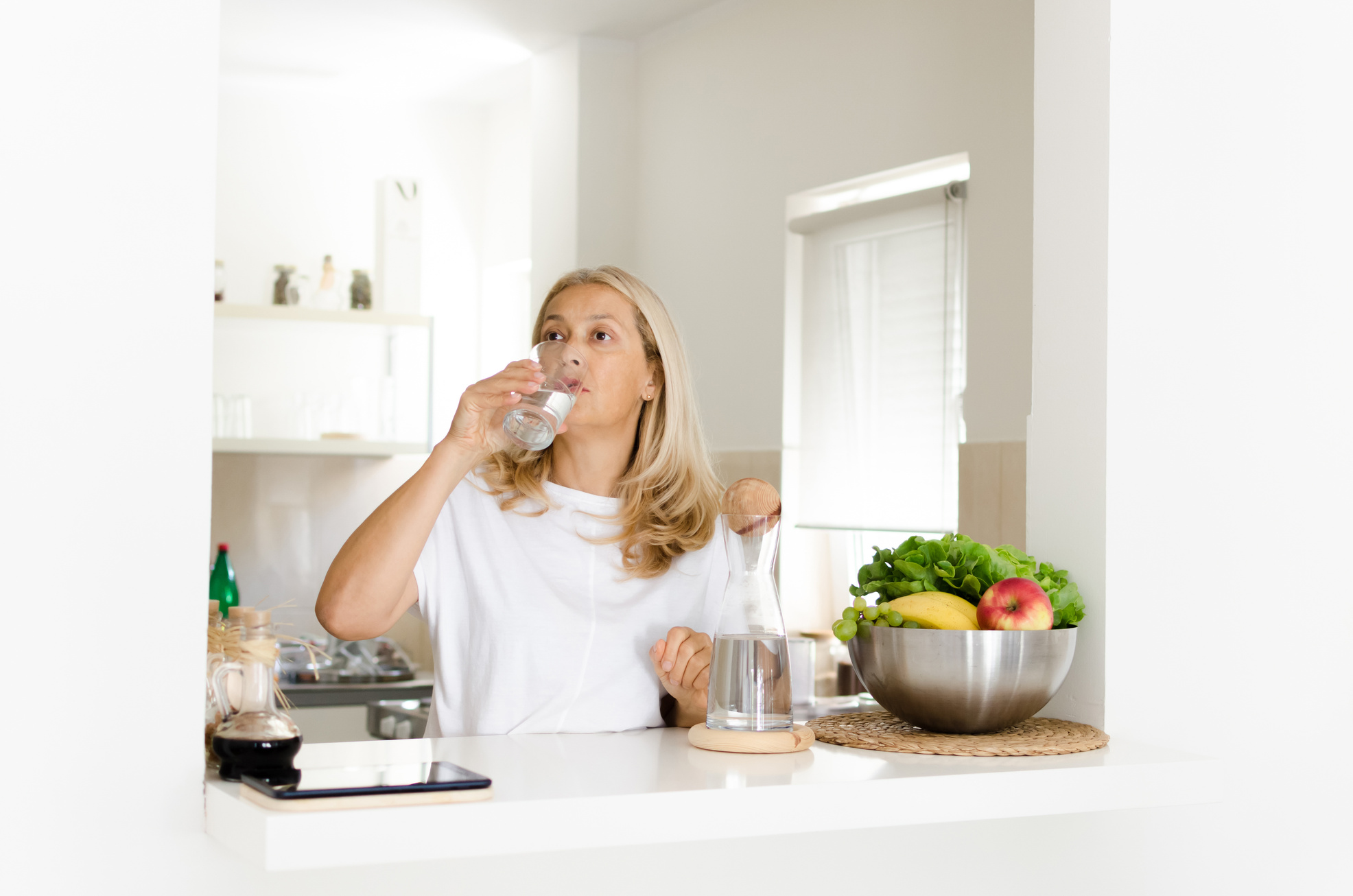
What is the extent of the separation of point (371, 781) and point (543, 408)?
51cm

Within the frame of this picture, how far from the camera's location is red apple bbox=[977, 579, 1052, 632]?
1470mm

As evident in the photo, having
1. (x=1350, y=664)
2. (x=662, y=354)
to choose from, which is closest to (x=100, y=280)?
(x=662, y=354)

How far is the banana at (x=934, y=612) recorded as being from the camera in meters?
1.49

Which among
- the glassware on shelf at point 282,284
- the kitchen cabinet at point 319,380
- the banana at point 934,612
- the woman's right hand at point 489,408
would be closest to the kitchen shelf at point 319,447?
the kitchen cabinet at point 319,380

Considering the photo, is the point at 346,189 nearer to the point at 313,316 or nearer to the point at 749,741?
the point at 313,316

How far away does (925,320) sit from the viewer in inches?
127

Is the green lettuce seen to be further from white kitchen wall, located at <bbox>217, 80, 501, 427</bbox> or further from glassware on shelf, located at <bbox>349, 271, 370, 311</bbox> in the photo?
white kitchen wall, located at <bbox>217, 80, 501, 427</bbox>

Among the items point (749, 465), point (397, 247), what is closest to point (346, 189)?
point (397, 247)

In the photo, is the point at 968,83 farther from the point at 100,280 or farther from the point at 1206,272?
the point at 100,280

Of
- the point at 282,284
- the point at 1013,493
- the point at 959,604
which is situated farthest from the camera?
the point at 282,284

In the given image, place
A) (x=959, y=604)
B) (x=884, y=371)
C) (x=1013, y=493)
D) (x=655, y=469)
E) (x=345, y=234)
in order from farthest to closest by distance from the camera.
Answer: (x=345, y=234), (x=884, y=371), (x=1013, y=493), (x=655, y=469), (x=959, y=604)

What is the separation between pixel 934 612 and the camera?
1.50 meters

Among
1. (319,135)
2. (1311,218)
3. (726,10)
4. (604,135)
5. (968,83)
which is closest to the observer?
(1311,218)

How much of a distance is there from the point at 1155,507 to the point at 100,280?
1240 mm
